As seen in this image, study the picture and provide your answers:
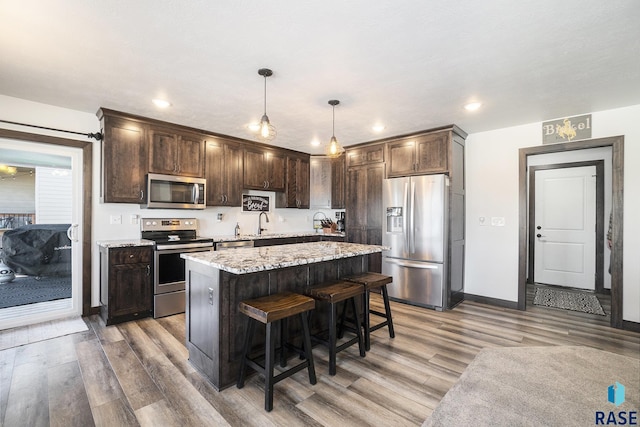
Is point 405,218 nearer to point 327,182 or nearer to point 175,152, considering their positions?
point 327,182

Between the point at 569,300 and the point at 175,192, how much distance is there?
18.9ft

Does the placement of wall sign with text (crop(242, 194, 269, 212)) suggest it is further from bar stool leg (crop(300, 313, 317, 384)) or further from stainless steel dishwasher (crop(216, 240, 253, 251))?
bar stool leg (crop(300, 313, 317, 384))

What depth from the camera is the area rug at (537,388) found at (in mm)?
1902

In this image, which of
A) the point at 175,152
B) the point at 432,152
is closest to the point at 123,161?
the point at 175,152

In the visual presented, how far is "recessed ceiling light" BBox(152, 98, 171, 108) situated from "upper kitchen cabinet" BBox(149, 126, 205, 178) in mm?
622

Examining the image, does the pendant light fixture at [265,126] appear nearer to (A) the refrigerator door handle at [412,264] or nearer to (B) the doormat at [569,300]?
(A) the refrigerator door handle at [412,264]

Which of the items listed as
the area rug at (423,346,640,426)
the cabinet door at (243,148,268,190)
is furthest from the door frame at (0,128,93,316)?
the area rug at (423,346,640,426)

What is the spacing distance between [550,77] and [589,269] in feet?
13.0

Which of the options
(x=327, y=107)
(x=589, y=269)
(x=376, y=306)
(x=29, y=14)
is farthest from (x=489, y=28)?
(x=589, y=269)

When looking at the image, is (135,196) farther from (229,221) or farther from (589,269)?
(589,269)

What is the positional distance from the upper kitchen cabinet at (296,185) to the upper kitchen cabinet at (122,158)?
7.55 ft

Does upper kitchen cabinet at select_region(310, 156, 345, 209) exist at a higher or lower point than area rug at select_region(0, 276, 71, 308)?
higher

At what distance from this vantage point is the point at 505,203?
418cm

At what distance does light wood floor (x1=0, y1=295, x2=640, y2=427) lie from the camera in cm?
191
